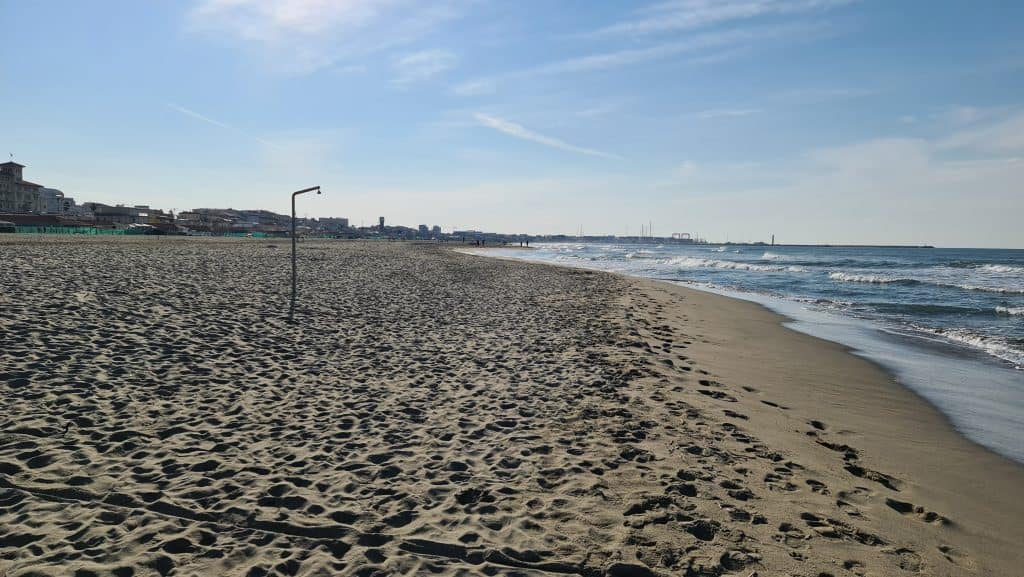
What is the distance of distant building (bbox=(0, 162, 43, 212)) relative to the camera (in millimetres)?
88312

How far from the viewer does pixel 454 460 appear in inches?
208

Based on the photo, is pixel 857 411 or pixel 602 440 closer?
pixel 602 440

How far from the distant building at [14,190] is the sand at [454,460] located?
367 ft

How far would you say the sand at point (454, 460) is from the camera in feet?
12.3

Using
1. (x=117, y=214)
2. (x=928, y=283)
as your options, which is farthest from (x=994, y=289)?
(x=117, y=214)

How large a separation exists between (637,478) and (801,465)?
200cm

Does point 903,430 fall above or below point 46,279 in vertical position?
below

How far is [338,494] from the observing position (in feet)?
14.7

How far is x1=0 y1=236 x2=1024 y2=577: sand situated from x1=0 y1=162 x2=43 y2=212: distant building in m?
112

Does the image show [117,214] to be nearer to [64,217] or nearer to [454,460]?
[64,217]

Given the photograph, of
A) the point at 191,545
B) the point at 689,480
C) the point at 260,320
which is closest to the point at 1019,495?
the point at 689,480

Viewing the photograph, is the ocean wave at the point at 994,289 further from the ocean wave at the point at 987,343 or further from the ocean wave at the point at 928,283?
the ocean wave at the point at 987,343

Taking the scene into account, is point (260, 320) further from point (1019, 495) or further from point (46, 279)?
point (1019, 495)

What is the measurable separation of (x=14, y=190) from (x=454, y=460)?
125m
